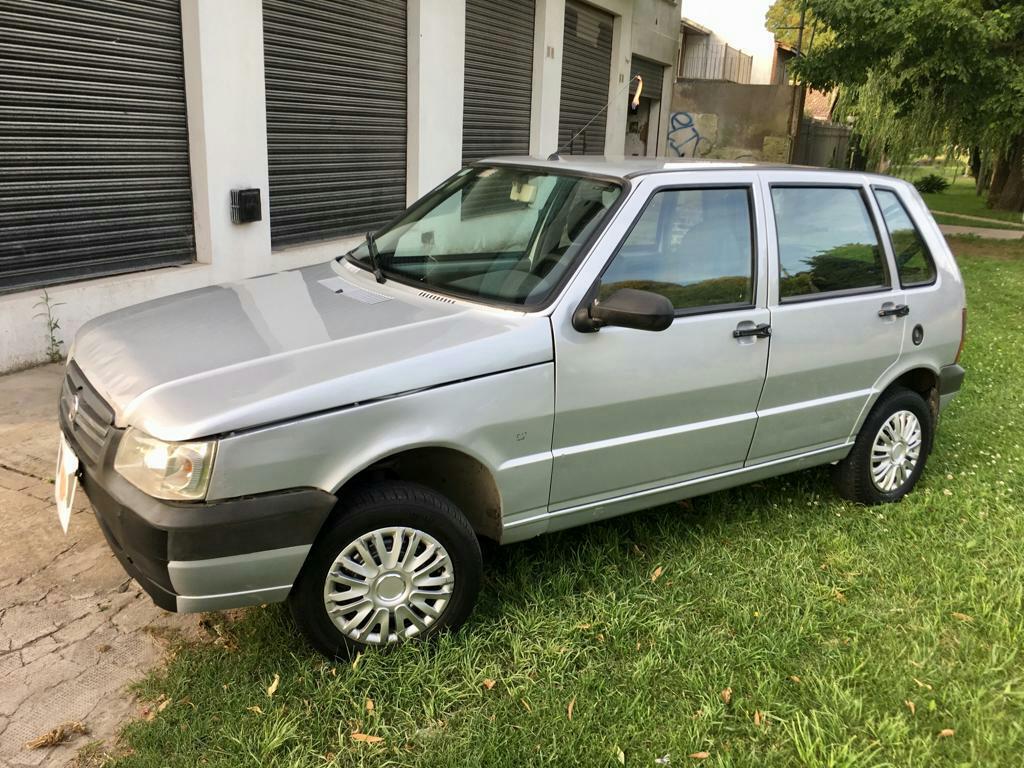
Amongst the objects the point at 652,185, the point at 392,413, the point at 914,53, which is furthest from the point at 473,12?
the point at 392,413

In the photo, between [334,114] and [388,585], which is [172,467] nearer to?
[388,585]

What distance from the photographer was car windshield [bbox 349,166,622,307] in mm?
3543

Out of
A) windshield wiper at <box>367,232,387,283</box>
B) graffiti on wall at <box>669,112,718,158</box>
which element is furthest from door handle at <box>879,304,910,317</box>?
graffiti on wall at <box>669,112,718,158</box>

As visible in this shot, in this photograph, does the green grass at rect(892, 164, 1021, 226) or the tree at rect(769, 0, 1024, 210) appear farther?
the green grass at rect(892, 164, 1021, 226)

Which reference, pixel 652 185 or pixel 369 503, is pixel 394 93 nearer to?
pixel 652 185

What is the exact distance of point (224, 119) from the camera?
7535 mm

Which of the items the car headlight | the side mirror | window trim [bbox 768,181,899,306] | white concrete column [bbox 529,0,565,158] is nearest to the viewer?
the car headlight

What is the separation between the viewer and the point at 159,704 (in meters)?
2.90

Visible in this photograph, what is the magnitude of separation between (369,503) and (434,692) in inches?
27.0

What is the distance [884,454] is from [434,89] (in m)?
7.67

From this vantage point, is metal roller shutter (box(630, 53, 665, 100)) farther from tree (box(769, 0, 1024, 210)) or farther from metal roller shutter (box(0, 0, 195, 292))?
metal roller shutter (box(0, 0, 195, 292))

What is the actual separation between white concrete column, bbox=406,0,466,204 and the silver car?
6397 millimetres

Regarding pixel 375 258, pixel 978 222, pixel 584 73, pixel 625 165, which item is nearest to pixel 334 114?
pixel 375 258

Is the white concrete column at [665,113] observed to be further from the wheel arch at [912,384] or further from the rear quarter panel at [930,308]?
the wheel arch at [912,384]
